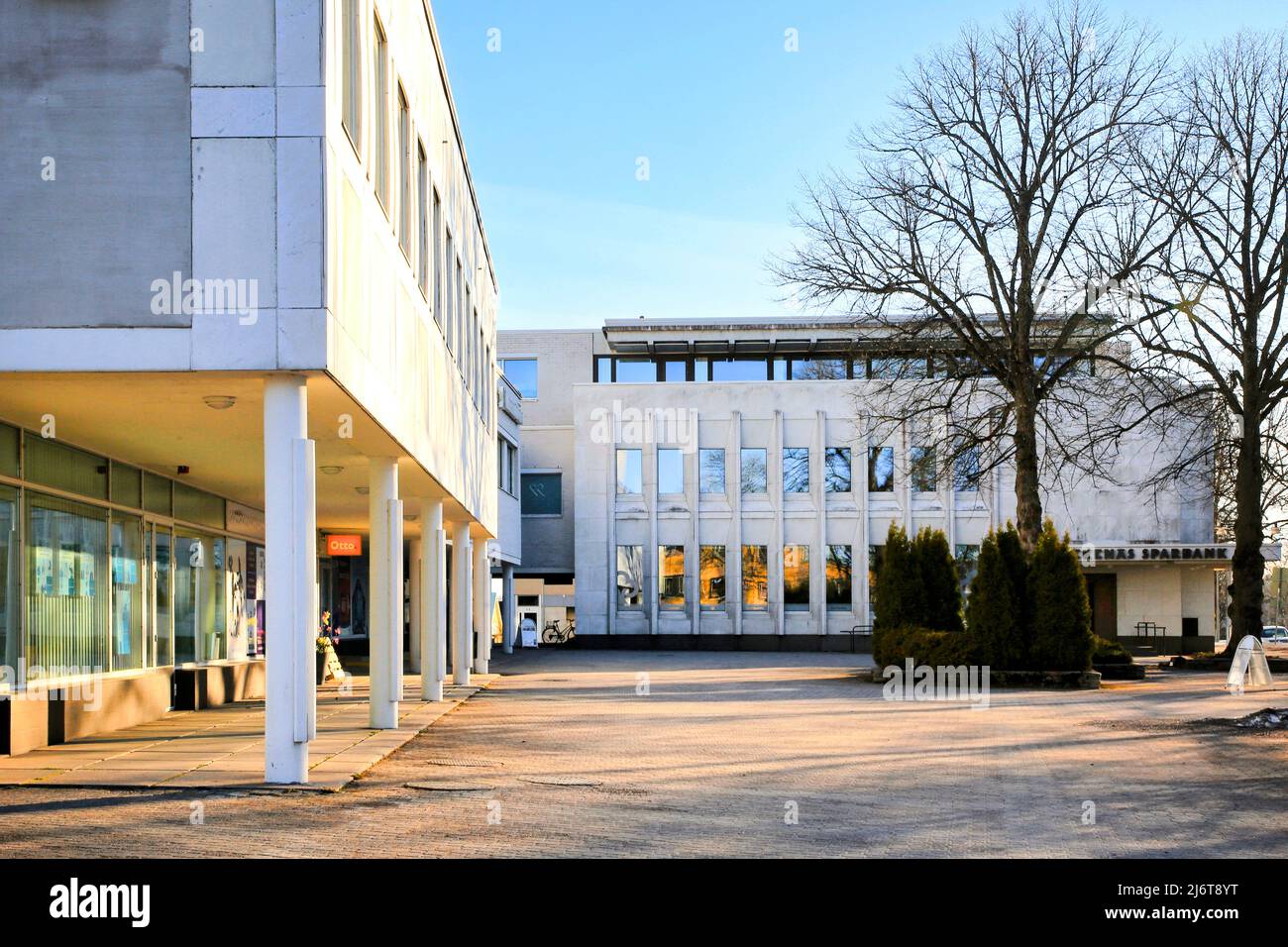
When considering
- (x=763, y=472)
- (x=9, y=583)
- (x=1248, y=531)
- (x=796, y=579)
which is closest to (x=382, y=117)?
(x=9, y=583)

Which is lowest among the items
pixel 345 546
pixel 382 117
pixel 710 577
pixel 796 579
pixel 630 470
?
pixel 796 579

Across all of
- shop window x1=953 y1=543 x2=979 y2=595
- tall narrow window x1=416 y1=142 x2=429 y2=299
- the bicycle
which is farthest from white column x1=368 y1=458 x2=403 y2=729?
the bicycle

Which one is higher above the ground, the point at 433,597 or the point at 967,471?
the point at 967,471

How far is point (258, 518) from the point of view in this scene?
95.1 ft

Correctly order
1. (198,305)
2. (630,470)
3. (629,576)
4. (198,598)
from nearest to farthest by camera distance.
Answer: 1. (198,305)
2. (198,598)
3. (629,576)
4. (630,470)

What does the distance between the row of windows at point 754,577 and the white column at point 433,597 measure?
29545 millimetres

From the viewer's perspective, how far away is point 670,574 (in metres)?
54.2

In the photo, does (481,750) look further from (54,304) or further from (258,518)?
(258,518)

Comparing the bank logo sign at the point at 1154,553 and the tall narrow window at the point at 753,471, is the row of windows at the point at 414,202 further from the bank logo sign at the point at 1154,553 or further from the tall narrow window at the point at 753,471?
the bank logo sign at the point at 1154,553

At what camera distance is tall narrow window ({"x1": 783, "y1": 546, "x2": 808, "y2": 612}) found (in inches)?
2111

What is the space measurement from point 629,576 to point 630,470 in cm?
381

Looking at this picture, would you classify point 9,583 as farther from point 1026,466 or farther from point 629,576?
point 629,576

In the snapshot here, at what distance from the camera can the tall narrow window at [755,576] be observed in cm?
5372
